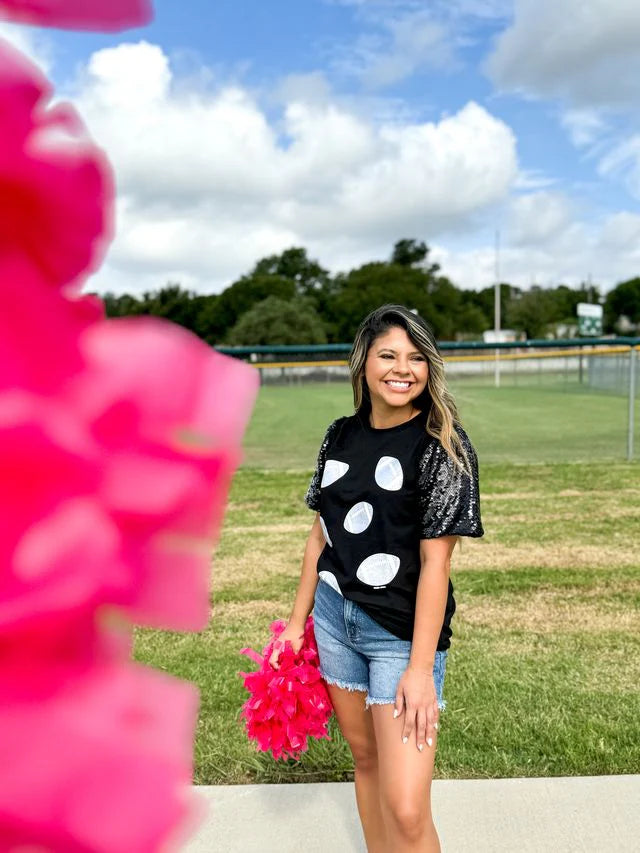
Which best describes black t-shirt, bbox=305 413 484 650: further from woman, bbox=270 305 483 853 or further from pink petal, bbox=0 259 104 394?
pink petal, bbox=0 259 104 394

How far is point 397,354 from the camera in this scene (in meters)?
2.35

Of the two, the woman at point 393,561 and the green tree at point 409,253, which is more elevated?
the green tree at point 409,253

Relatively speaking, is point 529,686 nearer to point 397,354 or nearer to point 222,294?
point 397,354

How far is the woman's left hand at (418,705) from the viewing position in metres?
2.12

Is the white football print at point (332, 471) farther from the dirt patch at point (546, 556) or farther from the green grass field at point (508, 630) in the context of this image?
the dirt patch at point (546, 556)

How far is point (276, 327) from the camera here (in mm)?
56156

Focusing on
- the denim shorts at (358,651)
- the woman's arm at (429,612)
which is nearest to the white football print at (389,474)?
the woman's arm at (429,612)

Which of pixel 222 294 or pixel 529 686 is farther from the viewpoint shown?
pixel 222 294

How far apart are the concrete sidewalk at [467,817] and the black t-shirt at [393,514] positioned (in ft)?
2.86

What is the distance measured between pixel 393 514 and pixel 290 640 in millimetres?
569

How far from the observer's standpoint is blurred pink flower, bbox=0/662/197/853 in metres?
0.23

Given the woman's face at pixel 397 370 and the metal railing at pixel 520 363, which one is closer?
the woman's face at pixel 397 370

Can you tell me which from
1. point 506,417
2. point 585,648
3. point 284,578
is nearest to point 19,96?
point 585,648

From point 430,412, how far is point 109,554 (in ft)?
7.05
